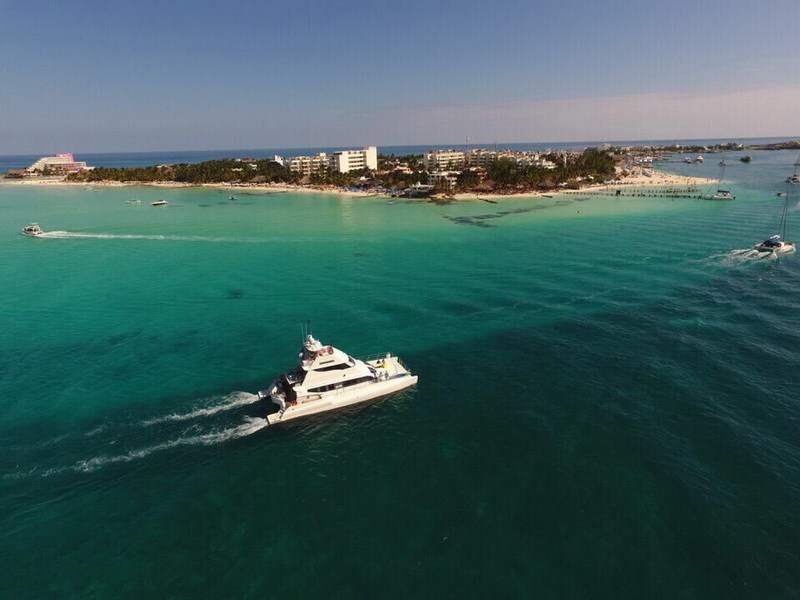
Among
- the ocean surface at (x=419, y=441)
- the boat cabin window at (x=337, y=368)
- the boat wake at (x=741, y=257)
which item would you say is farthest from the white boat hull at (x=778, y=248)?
the boat cabin window at (x=337, y=368)

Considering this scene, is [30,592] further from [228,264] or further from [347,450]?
[228,264]

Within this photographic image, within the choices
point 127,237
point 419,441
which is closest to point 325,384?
point 419,441

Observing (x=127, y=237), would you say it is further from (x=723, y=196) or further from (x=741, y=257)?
(x=723, y=196)

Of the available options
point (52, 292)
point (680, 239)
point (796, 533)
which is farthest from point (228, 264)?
point (680, 239)

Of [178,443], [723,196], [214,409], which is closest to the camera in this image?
[178,443]

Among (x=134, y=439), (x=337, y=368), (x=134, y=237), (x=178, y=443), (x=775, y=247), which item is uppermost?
(x=134, y=237)

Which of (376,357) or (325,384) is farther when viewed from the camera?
(376,357)

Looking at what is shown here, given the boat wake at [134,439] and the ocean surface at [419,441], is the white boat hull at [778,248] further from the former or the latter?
the boat wake at [134,439]
